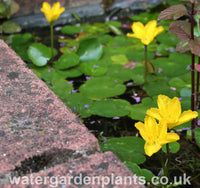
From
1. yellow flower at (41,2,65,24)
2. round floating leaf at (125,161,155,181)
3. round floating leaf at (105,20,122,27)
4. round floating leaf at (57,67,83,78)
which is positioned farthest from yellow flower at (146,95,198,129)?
round floating leaf at (105,20,122,27)

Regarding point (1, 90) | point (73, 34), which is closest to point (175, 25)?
point (1, 90)

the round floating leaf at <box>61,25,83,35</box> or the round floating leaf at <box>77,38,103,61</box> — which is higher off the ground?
the round floating leaf at <box>61,25,83,35</box>

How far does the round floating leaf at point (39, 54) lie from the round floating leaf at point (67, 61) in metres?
0.08

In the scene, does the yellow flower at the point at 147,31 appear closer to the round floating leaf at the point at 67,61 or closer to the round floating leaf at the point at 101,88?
the round floating leaf at the point at 101,88

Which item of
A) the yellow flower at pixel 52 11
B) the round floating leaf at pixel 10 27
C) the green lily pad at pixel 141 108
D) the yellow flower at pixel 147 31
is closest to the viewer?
the green lily pad at pixel 141 108

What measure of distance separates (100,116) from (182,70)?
1.82 ft

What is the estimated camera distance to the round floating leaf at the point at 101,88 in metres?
1.53

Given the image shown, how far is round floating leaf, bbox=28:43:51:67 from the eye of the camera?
1793mm

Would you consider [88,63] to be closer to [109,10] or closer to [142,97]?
[142,97]

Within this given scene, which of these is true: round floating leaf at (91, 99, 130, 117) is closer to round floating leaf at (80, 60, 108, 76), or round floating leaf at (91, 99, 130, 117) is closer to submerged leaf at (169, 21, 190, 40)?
round floating leaf at (80, 60, 108, 76)

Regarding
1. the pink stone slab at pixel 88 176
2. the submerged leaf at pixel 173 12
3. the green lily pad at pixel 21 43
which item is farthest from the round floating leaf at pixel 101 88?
the pink stone slab at pixel 88 176

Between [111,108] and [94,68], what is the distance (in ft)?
1.27

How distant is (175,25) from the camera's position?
1103mm

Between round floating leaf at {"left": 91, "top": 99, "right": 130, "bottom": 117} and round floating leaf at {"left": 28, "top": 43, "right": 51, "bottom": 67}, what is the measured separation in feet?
1.61
